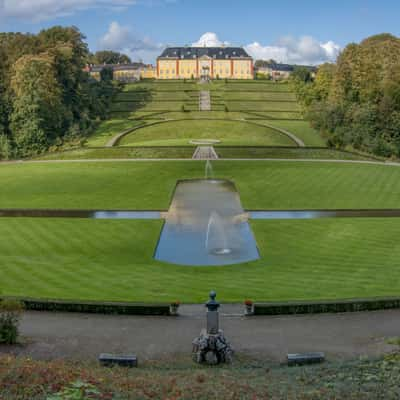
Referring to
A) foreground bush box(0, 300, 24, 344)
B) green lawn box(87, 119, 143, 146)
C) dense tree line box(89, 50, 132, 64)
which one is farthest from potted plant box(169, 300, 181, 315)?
dense tree line box(89, 50, 132, 64)

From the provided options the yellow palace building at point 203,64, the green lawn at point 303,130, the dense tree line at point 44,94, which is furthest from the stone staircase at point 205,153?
the yellow palace building at point 203,64

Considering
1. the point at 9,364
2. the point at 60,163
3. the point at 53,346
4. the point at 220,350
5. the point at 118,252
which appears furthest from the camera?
the point at 60,163

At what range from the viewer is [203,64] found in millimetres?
147500

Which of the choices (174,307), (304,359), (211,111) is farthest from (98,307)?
(211,111)

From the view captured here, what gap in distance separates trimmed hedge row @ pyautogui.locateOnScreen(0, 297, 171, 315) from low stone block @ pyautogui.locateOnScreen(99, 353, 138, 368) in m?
4.26

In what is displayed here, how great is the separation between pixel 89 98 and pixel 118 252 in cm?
7313

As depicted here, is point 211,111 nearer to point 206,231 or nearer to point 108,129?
point 108,129

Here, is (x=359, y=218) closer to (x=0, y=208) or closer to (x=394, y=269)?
(x=394, y=269)

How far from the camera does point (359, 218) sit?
32.4 metres

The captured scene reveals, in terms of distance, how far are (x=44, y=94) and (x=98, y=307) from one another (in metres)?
66.5

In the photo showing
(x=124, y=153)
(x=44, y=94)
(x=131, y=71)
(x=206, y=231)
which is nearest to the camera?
(x=206, y=231)

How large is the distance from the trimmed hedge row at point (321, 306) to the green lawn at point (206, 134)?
54.6 meters

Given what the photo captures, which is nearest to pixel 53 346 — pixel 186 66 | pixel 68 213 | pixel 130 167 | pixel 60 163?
pixel 68 213

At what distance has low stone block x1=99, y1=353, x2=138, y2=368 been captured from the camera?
12227 millimetres
